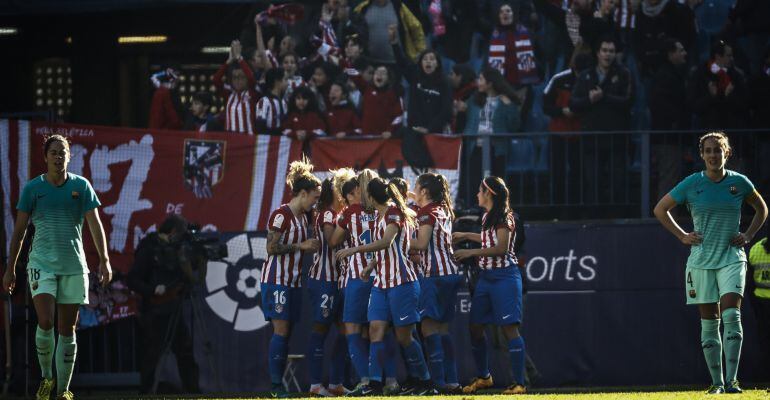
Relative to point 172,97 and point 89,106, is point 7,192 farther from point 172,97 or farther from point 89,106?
point 89,106


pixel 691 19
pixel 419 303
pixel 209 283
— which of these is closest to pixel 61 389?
pixel 419 303

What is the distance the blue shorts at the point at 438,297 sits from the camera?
41.4 feet

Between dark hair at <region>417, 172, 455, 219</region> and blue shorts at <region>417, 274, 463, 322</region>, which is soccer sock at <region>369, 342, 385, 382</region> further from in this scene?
dark hair at <region>417, 172, 455, 219</region>

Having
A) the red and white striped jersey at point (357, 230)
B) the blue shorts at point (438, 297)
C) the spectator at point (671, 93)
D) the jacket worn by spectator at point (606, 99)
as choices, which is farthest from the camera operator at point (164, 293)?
the spectator at point (671, 93)

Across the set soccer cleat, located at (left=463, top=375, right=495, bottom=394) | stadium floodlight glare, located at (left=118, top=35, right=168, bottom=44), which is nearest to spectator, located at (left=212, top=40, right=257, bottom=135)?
stadium floodlight glare, located at (left=118, top=35, right=168, bottom=44)

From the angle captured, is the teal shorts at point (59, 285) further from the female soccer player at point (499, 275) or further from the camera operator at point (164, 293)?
the camera operator at point (164, 293)

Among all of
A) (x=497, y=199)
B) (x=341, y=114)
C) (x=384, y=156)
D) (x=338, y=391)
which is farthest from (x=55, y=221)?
(x=341, y=114)

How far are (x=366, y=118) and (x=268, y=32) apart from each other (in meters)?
1.85

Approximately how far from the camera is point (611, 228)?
1519 cm

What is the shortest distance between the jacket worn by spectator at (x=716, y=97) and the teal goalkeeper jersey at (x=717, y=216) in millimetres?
5415

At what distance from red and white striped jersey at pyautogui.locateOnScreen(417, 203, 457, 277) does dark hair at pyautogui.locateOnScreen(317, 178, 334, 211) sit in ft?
2.74

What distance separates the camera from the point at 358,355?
39.6 ft

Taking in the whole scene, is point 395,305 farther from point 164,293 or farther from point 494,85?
point 494,85

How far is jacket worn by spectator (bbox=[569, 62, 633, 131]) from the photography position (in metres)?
15.8
